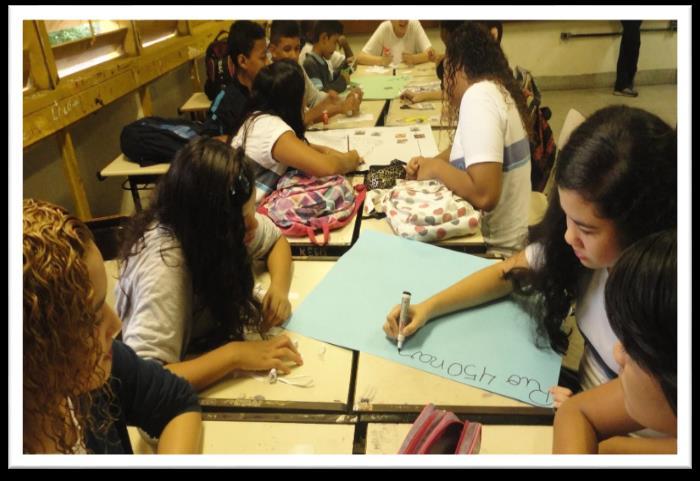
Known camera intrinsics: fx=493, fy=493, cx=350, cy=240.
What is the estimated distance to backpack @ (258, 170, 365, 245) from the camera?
1409 mm

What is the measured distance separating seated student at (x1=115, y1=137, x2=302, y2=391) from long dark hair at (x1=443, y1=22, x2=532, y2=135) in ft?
A: 3.06

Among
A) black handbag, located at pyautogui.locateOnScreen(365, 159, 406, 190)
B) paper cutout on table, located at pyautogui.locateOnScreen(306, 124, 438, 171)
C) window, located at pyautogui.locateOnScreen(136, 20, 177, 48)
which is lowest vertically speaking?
black handbag, located at pyautogui.locateOnScreen(365, 159, 406, 190)

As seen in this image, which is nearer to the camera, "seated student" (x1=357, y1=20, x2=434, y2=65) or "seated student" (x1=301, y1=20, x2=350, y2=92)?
"seated student" (x1=301, y1=20, x2=350, y2=92)

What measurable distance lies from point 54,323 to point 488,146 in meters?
1.23

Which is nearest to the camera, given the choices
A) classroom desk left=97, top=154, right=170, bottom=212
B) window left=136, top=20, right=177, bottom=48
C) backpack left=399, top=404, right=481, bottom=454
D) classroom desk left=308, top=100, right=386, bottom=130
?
backpack left=399, top=404, right=481, bottom=454

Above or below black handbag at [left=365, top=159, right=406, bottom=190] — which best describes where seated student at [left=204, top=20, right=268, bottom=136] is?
above

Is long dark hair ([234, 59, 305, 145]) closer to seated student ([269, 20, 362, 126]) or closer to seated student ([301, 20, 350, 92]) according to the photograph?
seated student ([269, 20, 362, 126])

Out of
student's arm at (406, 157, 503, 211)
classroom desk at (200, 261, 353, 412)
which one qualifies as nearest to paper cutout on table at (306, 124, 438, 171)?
student's arm at (406, 157, 503, 211)

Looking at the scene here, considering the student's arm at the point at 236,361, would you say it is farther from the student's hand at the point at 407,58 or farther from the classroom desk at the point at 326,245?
the student's hand at the point at 407,58

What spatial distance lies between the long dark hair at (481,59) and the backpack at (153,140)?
1.32m

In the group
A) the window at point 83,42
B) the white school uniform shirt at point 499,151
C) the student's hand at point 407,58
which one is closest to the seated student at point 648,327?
the white school uniform shirt at point 499,151

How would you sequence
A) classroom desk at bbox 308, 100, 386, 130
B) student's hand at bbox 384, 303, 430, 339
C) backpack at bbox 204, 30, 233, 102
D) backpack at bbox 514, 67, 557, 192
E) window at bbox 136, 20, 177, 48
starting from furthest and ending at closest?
window at bbox 136, 20, 177, 48 < backpack at bbox 204, 30, 233, 102 < classroom desk at bbox 308, 100, 386, 130 < backpack at bbox 514, 67, 557, 192 < student's hand at bbox 384, 303, 430, 339

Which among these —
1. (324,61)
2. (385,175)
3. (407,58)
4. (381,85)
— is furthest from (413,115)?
(407,58)
